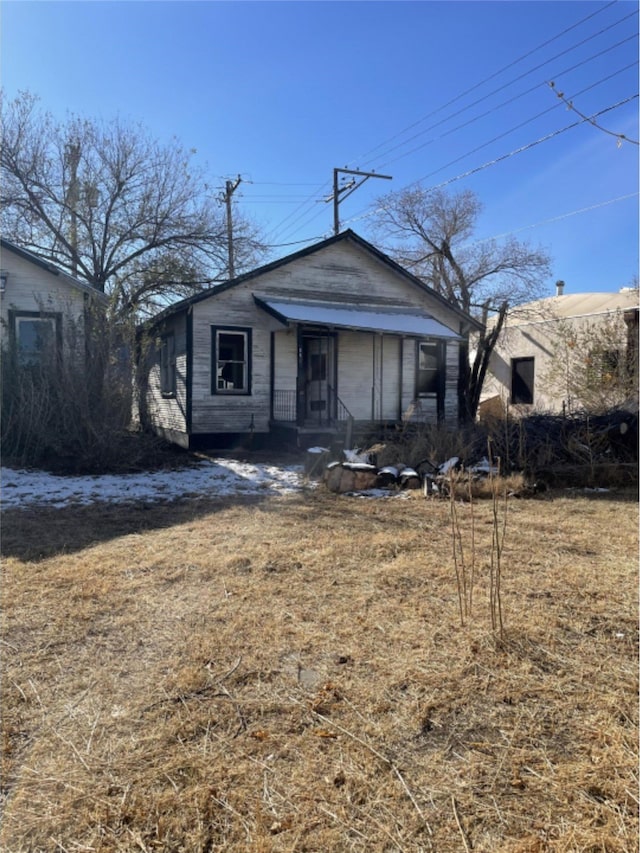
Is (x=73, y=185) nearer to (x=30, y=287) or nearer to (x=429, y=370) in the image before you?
(x=30, y=287)

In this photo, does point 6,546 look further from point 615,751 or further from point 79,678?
point 615,751

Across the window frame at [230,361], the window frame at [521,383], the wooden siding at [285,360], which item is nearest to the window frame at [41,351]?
the window frame at [230,361]

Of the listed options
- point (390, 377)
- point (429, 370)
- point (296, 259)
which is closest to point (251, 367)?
point (296, 259)

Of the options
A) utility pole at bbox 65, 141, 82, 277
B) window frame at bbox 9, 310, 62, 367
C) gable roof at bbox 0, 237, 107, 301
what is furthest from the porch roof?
utility pole at bbox 65, 141, 82, 277

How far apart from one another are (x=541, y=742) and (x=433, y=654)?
0.81 meters

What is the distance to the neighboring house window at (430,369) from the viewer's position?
1566 centimetres

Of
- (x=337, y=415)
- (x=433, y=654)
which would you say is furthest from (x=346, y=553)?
(x=337, y=415)

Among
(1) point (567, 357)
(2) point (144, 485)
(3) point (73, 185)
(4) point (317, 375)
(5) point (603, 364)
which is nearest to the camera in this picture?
(2) point (144, 485)

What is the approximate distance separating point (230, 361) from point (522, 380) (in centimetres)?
1368

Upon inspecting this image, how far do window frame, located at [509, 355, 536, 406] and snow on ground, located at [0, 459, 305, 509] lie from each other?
47.0ft

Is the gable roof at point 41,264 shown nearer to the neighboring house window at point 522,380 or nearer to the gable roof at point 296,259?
the gable roof at point 296,259

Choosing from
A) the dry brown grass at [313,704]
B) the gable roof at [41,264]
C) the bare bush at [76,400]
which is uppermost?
the gable roof at [41,264]

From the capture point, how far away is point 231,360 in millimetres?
13484

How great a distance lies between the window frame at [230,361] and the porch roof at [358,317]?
2.73ft
